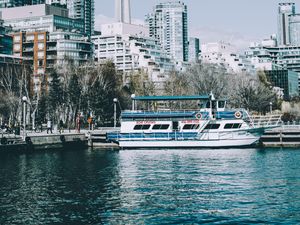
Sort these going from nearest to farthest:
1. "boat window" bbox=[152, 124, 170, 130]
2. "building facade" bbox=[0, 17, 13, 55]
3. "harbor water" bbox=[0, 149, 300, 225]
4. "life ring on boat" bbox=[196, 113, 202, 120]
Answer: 1. "harbor water" bbox=[0, 149, 300, 225]
2. "life ring on boat" bbox=[196, 113, 202, 120]
3. "boat window" bbox=[152, 124, 170, 130]
4. "building facade" bbox=[0, 17, 13, 55]

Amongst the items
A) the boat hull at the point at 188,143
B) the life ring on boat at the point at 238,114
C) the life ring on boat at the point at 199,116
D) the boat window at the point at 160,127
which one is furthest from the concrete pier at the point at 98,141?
the life ring on boat at the point at 238,114

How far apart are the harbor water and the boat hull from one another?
11.2m

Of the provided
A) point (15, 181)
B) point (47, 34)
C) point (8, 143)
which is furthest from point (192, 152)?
point (47, 34)

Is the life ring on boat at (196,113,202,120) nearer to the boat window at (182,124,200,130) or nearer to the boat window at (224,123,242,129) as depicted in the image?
the boat window at (182,124,200,130)

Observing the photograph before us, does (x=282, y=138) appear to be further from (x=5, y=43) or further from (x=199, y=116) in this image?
(x=5, y=43)

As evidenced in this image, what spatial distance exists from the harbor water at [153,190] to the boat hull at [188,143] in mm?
11172

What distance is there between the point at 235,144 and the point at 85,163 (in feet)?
81.6

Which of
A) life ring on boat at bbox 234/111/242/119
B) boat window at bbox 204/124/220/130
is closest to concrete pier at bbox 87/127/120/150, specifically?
boat window at bbox 204/124/220/130

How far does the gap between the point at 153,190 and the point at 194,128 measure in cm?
3727

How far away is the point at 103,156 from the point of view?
217ft

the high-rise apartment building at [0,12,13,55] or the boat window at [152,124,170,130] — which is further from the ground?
the high-rise apartment building at [0,12,13,55]

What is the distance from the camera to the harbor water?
98.8 feet

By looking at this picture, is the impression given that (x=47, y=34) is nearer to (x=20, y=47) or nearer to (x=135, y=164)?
(x=20, y=47)

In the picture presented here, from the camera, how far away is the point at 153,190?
3834 centimetres
